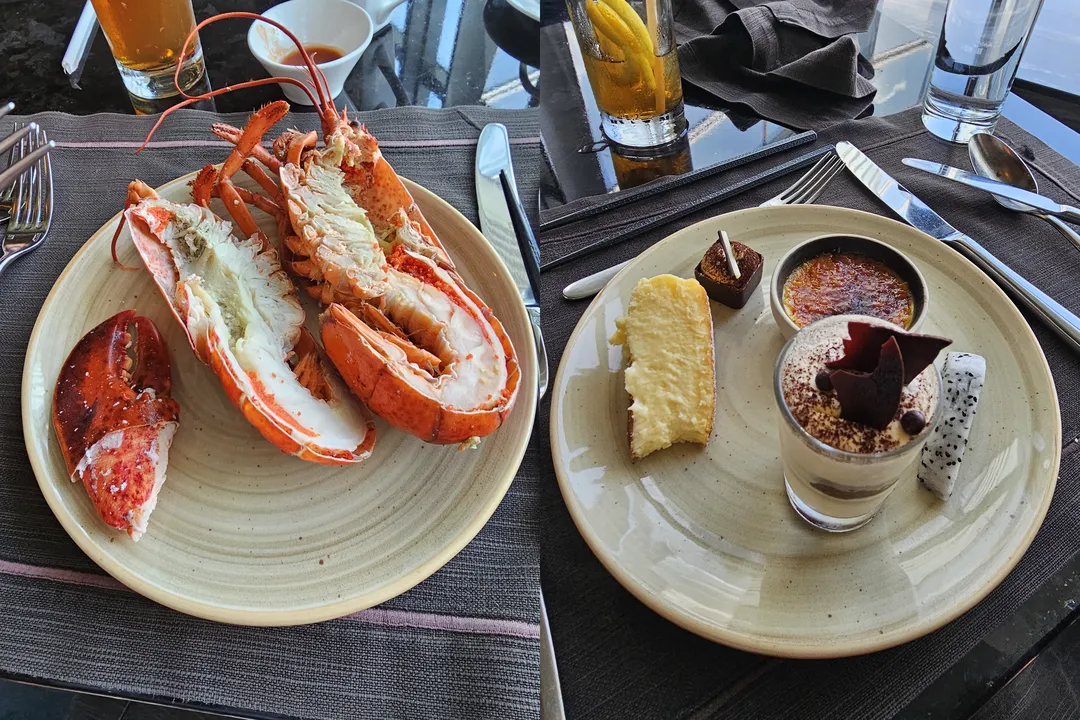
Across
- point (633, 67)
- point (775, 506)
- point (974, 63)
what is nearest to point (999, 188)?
point (974, 63)

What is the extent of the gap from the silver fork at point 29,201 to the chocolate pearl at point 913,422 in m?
1.39

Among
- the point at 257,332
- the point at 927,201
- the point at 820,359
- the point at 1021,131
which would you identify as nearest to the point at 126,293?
the point at 257,332

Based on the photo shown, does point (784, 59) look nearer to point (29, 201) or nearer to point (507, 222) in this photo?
point (507, 222)

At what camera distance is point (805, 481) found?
89 centimetres

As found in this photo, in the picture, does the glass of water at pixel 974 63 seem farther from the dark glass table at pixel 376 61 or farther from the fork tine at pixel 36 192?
the fork tine at pixel 36 192

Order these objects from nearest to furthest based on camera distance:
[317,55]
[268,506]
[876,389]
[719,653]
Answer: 1. [876,389]
2. [719,653]
3. [268,506]
4. [317,55]

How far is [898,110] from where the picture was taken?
1.61 meters

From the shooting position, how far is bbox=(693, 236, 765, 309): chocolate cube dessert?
3.72ft

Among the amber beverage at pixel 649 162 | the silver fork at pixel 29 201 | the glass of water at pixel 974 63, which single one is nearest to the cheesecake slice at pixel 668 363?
the amber beverage at pixel 649 162

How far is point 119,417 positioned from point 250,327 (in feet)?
0.69

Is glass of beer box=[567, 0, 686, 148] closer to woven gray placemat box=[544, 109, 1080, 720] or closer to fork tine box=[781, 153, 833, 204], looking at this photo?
fork tine box=[781, 153, 833, 204]

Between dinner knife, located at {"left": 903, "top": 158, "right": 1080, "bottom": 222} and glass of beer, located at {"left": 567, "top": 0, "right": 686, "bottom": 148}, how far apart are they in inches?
19.0

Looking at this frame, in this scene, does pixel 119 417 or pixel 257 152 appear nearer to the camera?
pixel 119 417

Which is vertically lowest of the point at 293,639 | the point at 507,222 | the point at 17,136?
the point at 293,639
